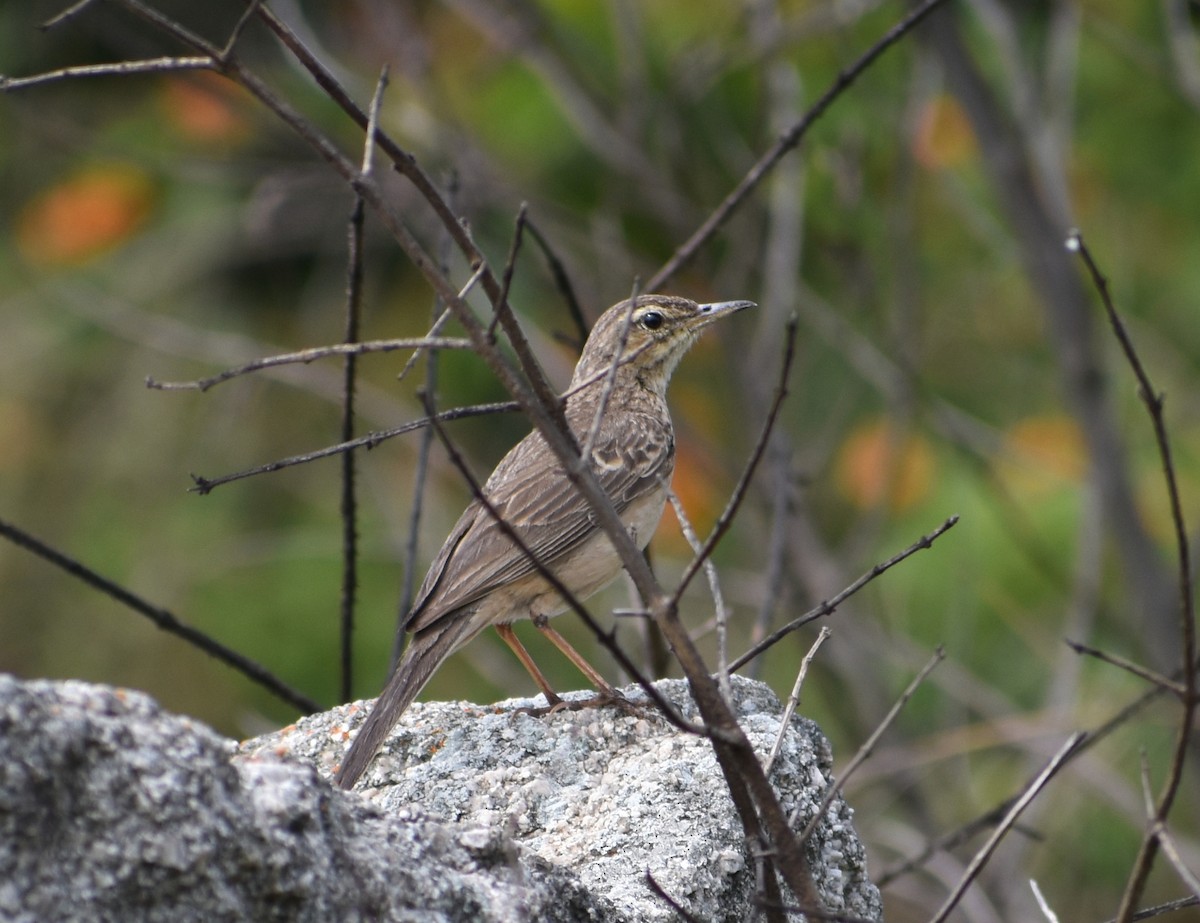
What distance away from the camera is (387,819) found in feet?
8.67

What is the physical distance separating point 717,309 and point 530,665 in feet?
5.15

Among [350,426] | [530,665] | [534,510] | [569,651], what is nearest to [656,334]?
[534,510]

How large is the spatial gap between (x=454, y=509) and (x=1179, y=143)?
4569 mm

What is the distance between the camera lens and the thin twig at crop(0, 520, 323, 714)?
4039mm

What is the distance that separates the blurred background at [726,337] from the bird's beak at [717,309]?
0.94 m

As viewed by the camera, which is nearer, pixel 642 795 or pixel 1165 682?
pixel 1165 682

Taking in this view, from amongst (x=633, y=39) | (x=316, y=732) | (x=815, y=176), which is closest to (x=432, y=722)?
(x=316, y=732)

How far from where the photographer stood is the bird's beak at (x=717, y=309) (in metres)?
5.50

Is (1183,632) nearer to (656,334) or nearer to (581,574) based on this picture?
(581,574)

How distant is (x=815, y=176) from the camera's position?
7594 mm

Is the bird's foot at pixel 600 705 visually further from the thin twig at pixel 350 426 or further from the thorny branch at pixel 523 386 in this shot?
the thorny branch at pixel 523 386

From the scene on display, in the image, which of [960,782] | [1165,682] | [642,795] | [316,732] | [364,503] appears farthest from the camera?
[364,503]

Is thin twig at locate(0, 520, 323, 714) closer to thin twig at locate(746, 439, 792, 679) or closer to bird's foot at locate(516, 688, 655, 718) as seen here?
bird's foot at locate(516, 688, 655, 718)

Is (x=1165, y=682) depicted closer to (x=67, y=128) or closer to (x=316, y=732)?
(x=316, y=732)
